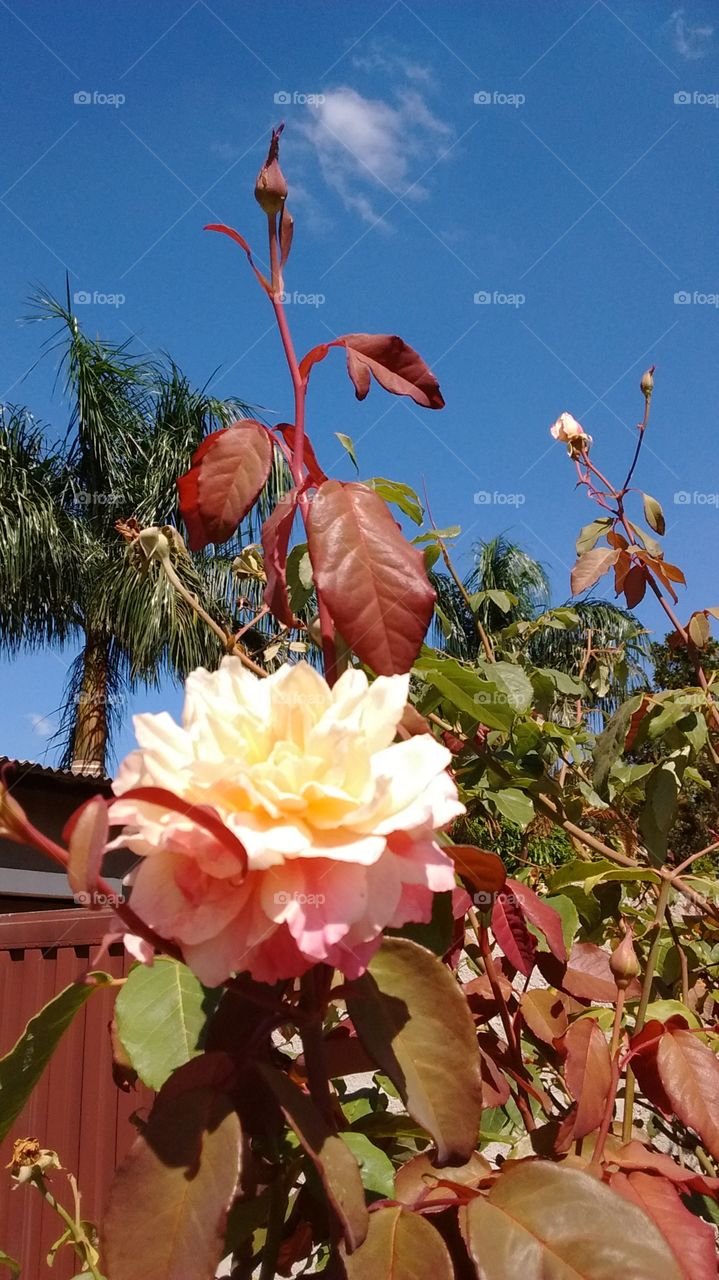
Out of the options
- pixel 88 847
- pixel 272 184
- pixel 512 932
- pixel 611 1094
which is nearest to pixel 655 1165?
pixel 611 1094

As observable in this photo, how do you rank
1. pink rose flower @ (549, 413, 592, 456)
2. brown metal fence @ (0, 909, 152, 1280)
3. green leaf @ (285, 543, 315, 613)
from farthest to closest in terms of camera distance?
brown metal fence @ (0, 909, 152, 1280) < pink rose flower @ (549, 413, 592, 456) < green leaf @ (285, 543, 315, 613)

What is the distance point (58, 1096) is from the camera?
2.11 metres

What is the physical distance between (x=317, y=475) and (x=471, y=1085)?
321mm

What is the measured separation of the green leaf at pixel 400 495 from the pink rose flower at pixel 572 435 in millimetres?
498

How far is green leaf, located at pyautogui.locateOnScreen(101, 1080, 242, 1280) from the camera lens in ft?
1.09

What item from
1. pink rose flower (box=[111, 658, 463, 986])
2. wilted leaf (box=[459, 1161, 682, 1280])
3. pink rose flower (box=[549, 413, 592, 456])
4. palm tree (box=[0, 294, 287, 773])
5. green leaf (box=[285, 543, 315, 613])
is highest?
palm tree (box=[0, 294, 287, 773])

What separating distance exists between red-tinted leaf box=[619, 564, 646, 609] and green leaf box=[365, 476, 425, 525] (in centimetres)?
39

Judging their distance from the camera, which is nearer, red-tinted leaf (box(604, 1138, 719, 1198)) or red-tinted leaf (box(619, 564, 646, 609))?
red-tinted leaf (box(604, 1138, 719, 1198))

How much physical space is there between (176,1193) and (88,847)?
0.15 metres

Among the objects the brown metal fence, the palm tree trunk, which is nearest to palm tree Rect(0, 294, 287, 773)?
the palm tree trunk

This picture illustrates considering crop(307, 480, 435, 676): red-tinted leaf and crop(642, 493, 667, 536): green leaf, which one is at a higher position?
crop(642, 493, 667, 536): green leaf

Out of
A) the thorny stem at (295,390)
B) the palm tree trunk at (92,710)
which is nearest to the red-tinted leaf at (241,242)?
the thorny stem at (295,390)

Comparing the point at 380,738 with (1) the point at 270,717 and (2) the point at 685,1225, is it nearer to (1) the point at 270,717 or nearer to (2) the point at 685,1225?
(1) the point at 270,717

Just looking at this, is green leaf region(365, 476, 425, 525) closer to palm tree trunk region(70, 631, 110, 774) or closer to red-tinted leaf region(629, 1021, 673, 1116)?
red-tinted leaf region(629, 1021, 673, 1116)
